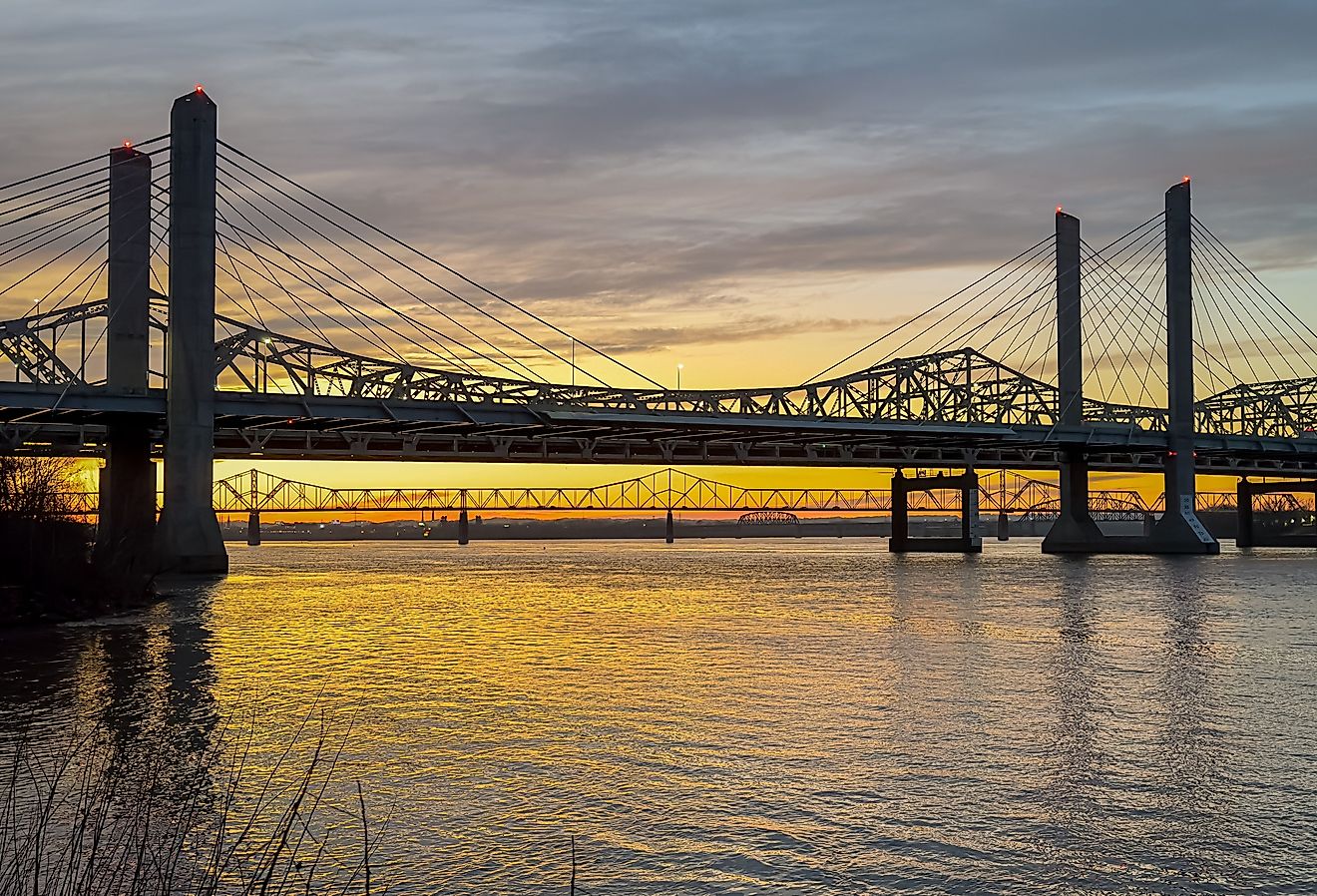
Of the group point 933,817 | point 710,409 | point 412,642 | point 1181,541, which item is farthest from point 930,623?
point 1181,541

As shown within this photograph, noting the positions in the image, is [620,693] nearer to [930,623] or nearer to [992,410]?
[930,623]

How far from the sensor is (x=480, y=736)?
17.6 m

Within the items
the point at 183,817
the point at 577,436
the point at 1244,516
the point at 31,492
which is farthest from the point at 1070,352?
the point at 183,817

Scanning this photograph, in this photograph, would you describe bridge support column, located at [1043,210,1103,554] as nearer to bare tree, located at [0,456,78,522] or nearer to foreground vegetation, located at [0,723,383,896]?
bare tree, located at [0,456,78,522]

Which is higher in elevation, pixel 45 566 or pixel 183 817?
pixel 45 566

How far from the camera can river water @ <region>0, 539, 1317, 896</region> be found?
37.8 ft

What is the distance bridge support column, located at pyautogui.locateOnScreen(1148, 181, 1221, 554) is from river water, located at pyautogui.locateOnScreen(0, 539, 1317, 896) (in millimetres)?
54159

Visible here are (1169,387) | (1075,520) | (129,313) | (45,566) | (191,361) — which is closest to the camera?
(45,566)

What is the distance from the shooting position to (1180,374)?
3585 inches

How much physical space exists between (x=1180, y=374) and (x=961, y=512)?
33.0 metres

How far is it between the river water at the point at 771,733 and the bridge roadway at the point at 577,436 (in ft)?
81.3

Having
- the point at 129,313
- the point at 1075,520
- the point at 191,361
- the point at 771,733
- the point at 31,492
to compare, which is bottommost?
the point at 771,733

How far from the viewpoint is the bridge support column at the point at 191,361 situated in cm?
5675

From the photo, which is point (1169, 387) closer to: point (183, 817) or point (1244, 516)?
point (1244, 516)
